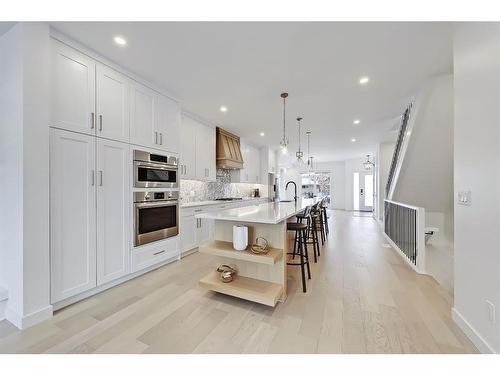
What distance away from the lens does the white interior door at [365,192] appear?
33.3ft

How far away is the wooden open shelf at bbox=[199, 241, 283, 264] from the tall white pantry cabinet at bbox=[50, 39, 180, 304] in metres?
1.16

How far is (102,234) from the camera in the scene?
2281 mm

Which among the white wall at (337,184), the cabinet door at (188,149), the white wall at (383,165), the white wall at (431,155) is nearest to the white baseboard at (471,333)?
the white wall at (431,155)

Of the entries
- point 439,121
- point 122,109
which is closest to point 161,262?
point 122,109

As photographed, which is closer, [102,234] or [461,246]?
[461,246]

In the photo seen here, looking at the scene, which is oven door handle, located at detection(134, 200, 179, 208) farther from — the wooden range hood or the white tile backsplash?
the wooden range hood

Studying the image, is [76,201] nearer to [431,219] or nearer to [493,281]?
[493,281]

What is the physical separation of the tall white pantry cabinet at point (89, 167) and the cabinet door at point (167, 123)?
0.85 feet

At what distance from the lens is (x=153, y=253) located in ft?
9.44

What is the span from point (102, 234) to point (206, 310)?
4.74 ft

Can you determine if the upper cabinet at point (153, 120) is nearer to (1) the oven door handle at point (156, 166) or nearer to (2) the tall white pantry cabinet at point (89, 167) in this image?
(2) the tall white pantry cabinet at point (89, 167)

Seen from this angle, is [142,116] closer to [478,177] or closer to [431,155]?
[478,177]

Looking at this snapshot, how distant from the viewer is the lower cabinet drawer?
2650 mm

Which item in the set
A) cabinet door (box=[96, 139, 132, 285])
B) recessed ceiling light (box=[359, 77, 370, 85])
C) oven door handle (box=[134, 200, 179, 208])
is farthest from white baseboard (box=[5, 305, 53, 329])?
recessed ceiling light (box=[359, 77, 370, 85])
